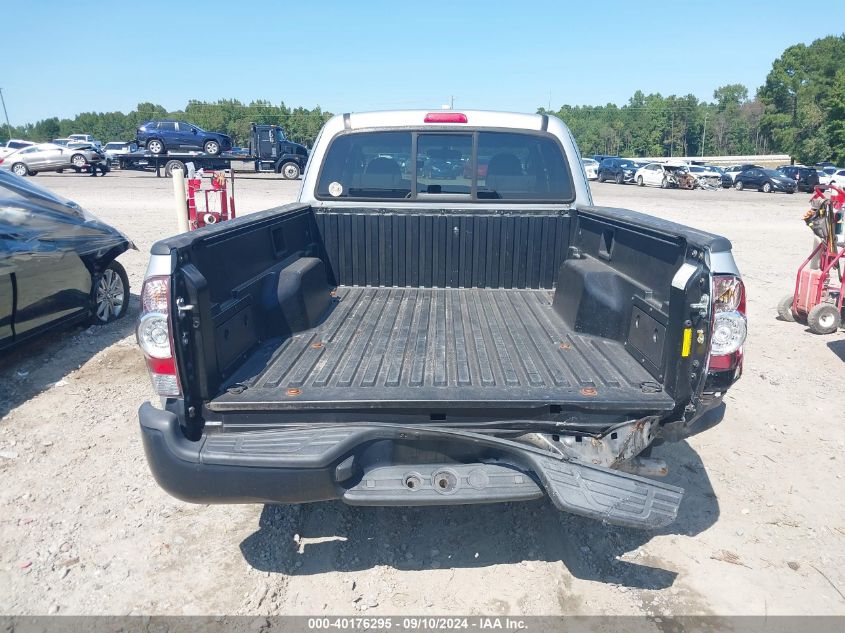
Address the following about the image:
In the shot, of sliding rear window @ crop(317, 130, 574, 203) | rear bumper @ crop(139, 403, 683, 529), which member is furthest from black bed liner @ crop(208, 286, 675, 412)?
sliding rear window @ crop(317, 130, 574, 203)

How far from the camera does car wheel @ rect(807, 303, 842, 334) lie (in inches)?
279

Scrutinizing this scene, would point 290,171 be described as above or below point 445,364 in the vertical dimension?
above

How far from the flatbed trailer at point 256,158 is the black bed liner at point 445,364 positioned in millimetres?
27998

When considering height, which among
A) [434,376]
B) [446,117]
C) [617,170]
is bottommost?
[434,376]

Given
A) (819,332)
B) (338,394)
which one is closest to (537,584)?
(338,394)

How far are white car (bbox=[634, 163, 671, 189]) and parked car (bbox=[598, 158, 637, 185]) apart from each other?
1131 mm

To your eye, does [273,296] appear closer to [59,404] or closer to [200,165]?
[59,404]

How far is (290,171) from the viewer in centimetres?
3206

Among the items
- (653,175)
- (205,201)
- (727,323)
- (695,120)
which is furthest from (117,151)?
(695,120)

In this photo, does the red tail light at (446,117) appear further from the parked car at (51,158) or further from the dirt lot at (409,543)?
the parked car at (51,158)

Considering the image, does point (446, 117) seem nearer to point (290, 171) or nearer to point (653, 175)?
point (290, 171)

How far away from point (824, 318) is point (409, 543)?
20.5 feet

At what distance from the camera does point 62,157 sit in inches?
1160

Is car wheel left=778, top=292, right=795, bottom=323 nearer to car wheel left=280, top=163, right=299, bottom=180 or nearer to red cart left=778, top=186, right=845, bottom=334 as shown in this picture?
red cart left=778, top=186, right=845, bottom=334
